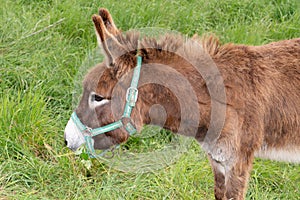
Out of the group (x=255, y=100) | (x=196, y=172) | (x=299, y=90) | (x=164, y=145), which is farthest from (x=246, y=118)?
(x=164, y=145)

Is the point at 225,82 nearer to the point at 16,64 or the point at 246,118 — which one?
the point at 246,118

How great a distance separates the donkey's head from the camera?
2.90m

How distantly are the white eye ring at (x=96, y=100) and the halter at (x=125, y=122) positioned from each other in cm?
13

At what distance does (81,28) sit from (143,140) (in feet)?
4.77

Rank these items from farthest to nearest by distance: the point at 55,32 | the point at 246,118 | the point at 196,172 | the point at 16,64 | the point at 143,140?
the point at 55,32 → the point at 16,64 → the point at 143,140 → the point at 196,172 → the point at 246,118

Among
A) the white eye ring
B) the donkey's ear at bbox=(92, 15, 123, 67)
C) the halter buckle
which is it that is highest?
the donkey's ear at bbox=(92, 15, 123, 67)

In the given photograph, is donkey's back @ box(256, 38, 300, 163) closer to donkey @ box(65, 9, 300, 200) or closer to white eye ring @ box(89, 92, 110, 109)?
donkey @ box(65, 9, 300, 200)

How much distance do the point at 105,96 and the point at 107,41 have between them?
1.12 feet

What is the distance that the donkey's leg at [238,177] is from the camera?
304 centimetres

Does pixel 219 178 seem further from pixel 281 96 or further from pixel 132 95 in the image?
pixel 132 95

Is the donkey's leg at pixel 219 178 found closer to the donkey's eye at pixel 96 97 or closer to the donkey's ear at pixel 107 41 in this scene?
the donkey's eye at pixel 96 97

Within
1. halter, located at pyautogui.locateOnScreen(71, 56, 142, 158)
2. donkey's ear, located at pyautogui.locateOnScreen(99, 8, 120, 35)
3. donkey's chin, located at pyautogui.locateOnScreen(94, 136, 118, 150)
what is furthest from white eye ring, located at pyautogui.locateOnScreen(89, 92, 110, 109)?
donkey's ear, located at pyautogui.locateOnScreen(99, 8, 120, 35)

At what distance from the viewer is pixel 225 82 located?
299 centimetres

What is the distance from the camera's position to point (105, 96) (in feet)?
9.75
